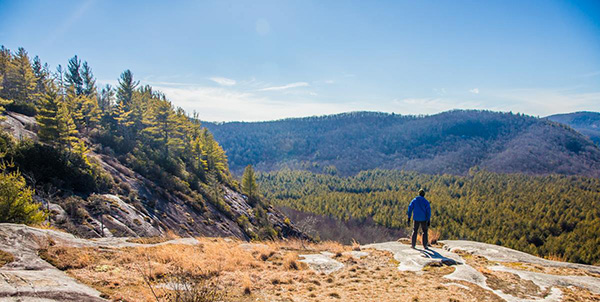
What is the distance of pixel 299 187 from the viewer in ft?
529

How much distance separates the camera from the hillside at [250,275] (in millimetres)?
5061

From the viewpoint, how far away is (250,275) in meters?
7.64

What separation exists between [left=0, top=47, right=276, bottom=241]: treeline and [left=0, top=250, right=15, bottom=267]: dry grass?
11.6 metres

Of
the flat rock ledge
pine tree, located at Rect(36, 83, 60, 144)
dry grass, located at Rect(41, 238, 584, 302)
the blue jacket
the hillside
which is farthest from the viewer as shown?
pine tree, located at Rect(36, 83, 60, 144)

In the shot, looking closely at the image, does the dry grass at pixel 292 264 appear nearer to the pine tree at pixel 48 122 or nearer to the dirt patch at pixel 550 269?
the dirt patch at pixel 550 269

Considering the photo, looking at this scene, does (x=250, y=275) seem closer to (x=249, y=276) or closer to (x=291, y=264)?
(x=249, y=276)

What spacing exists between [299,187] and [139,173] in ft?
435

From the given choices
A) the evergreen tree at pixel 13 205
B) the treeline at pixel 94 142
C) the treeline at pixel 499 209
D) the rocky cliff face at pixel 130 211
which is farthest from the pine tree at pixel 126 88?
the treeline at pixel 499 209

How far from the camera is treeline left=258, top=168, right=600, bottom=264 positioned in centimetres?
6762

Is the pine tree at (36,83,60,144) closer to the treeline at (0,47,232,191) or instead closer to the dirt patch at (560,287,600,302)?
the treeline at (0,47,232,191)

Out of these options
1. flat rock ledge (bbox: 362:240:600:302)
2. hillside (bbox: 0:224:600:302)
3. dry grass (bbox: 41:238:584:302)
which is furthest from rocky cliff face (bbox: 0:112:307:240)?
flat rock ledge (bbox: 362:240:600:302)

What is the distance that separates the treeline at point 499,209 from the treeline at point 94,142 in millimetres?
60189

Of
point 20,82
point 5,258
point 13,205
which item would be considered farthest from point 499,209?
point 20,82

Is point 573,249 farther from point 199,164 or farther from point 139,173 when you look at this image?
point 139,173
